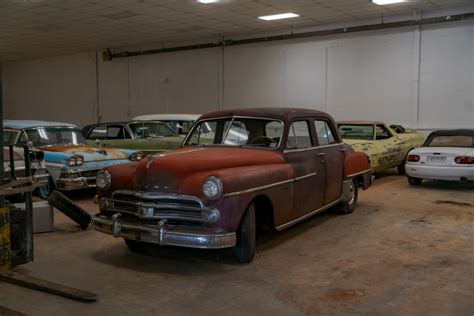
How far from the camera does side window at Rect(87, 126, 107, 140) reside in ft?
39.7

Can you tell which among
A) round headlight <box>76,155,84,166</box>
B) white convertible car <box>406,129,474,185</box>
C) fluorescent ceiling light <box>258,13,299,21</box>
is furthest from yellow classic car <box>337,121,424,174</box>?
round headlight <box>76,155,84,166</box>

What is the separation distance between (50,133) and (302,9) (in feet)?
25.0

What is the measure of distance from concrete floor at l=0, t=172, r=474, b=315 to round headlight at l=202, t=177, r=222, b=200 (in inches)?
33.2

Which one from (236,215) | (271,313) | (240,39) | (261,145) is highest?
(240,39)

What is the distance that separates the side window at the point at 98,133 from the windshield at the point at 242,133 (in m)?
6.32

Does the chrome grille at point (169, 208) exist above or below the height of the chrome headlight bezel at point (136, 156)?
below

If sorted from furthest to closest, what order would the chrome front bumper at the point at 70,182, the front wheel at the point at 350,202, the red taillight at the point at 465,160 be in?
the red taillight at the point at 465,160, the chrome front bumper at the point at 70,182, the front wheel at the point at 350,202

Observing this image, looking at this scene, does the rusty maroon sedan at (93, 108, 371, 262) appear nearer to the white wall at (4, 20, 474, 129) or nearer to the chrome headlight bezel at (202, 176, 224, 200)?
the chrome headlight bezel at (202, 176, 224, 200)

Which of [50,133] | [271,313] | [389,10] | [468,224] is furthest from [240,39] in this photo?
[271,313]

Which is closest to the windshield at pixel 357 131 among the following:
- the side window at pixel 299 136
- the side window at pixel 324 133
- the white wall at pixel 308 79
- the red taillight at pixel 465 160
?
the red taillight at pixel 465 160

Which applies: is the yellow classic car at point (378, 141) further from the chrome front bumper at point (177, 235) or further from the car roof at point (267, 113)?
the chrome front bumper at point (177, 235)

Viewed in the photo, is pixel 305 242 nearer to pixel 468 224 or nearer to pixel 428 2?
pixel 468 224

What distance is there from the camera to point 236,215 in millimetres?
4754

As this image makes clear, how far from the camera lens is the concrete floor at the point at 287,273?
399 centimetres
